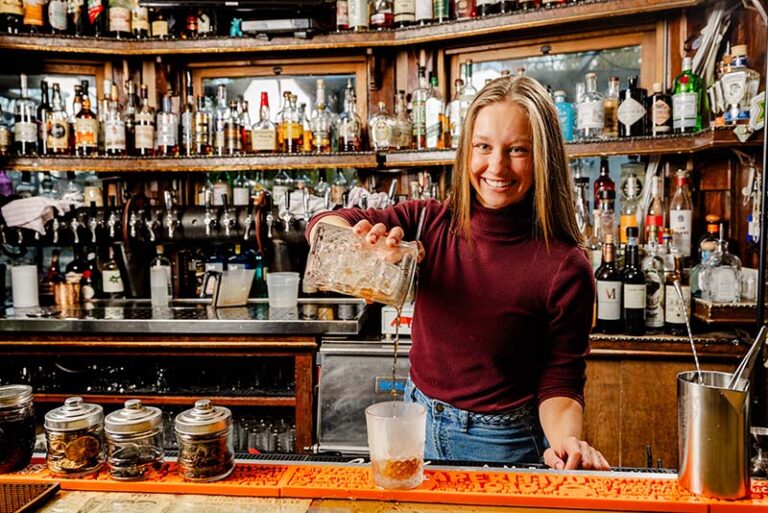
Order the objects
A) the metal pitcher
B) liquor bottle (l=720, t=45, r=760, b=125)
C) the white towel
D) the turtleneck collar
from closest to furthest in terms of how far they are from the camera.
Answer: the metal pitcher
the turtleneck collar
liquor bottle (l=720, t=45, r=760, b=125)
the white towel

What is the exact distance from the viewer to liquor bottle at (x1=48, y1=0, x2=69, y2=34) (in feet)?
10.6

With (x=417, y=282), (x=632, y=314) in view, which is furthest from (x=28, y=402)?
(x=632, y=314)

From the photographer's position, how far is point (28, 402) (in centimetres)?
114

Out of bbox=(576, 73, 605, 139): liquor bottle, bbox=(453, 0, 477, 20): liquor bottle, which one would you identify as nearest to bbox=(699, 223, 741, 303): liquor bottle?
bbox=(576, 73, 605, 139): liquor bottle

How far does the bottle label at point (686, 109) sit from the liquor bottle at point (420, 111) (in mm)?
1124

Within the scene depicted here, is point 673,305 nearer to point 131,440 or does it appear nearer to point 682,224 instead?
point 682,224

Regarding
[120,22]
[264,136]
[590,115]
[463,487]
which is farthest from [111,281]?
[463,487]

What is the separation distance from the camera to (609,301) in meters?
2.57

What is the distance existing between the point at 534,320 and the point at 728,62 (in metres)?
1.69

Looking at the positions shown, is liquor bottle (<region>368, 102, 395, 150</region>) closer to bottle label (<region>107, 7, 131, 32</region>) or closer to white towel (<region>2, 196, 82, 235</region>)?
bottle label (<region>107, 7, 131, 32</region>)

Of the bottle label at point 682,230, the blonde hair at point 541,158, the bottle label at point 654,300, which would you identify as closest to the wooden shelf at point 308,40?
the bottle label at point 682,230

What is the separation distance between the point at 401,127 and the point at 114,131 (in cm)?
146

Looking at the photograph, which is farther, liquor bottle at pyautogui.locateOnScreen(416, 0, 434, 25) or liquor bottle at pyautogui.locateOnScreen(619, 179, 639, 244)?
liquor bottle at pyautogui.locateOnScreen(416, 0, 434, 25)

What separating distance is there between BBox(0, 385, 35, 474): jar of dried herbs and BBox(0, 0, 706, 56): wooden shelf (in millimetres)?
2361
